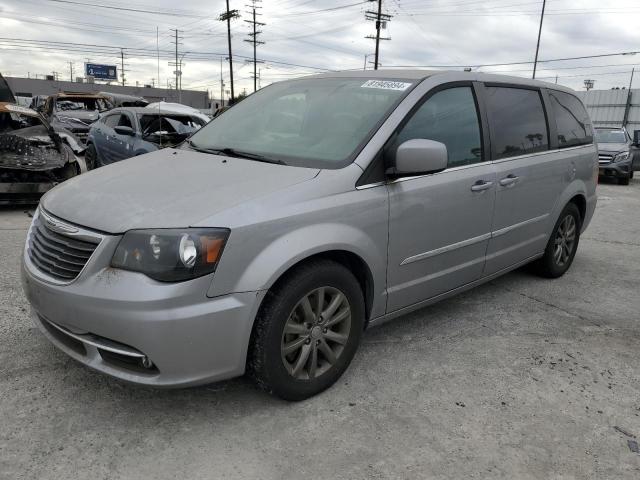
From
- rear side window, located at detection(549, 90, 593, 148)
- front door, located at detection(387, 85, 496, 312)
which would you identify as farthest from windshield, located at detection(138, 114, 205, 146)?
front door, located at detection(387, 85, 496, 312)

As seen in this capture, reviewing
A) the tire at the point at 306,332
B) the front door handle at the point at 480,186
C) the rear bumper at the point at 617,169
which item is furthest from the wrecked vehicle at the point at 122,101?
the tire at the point at 306,332

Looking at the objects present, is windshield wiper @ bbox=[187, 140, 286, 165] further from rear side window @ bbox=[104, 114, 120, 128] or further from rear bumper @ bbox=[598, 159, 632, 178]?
rear bumper @ bbox=[598, 159, 632, 178]

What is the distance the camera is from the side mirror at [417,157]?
286cm

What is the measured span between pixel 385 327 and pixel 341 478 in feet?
5.38

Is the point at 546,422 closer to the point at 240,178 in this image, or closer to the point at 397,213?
the point at 397,213

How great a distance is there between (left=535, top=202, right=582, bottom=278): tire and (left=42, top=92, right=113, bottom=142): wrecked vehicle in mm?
14697

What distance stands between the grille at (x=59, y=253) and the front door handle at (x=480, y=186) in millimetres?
2335

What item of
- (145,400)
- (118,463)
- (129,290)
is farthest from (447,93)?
(118,463)

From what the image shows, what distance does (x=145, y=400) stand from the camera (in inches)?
109

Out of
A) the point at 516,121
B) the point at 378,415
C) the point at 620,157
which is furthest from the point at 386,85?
the point at 620,157

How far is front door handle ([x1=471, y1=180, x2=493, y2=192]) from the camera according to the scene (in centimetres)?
353

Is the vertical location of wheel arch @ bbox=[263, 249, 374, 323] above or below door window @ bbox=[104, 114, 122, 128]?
below

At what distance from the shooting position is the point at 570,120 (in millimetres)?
4828

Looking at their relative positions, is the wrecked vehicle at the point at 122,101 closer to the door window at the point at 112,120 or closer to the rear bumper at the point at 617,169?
the door window at the point at 112,120
